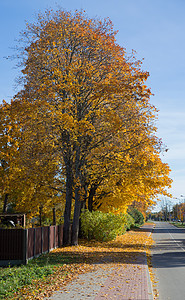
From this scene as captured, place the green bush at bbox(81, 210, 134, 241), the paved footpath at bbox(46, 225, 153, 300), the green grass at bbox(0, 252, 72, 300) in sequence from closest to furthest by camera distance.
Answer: the paved footpath at bbox(46, 225, 153, 300), the green grass at bbox(0, 252, 72, 300), the green bush at bbox(81, 210, 134, 241)

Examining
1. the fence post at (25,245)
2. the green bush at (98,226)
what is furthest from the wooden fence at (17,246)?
the green bush at (98,226)

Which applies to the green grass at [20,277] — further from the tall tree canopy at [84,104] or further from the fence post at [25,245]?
the tall tree canopy at [84,104]

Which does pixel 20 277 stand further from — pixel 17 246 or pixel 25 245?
pixel 17 246

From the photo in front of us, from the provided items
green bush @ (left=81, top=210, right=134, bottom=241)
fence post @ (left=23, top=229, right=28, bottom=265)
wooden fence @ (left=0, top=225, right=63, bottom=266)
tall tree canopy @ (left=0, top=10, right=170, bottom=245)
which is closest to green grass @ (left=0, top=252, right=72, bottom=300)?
fence post @ (left=23, top=229, right=28, bottom=265)

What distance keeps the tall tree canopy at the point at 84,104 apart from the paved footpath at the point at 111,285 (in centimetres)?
722

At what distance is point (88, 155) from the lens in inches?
803

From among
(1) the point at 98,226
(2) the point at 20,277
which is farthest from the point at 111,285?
(1) the point at 98,226

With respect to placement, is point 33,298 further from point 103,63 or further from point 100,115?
point 103,63

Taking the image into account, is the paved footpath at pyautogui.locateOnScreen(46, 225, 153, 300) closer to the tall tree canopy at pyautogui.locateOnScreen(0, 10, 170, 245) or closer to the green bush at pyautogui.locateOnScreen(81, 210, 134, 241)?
the tall tree canopy at pyautogui.locateOnScreen(0, 10, 170, 245)

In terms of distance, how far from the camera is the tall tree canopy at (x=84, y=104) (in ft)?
57.5

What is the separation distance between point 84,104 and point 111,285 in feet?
40.1

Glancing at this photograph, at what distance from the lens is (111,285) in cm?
952

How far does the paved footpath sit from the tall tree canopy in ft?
23.7

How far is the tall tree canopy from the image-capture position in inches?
690
